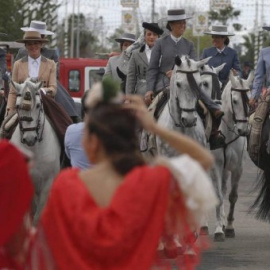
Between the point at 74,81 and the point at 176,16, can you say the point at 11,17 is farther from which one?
the point at 176,16

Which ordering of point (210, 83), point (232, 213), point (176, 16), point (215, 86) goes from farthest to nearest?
1. point (232, 213)
2. point (215, 86)
3. point (210, 83)
4. point (176, 16)

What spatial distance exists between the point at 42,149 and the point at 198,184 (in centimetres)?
765

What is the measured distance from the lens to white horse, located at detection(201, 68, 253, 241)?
611 inches

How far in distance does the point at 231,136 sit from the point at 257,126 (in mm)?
479

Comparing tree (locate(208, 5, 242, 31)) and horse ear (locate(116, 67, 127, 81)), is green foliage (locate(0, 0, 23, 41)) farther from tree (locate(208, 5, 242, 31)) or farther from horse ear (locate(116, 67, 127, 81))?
tree (locate(208, 5, 242, 31))

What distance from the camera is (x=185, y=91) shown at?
13.7 m

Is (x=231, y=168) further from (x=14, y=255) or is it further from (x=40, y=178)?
(x=14, y=255)

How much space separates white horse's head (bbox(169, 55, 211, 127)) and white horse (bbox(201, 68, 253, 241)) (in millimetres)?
1607

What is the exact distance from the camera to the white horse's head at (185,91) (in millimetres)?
13641

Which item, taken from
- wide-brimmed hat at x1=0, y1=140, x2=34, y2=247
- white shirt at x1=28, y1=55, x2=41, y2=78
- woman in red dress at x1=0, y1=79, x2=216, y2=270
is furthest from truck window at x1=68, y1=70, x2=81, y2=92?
woman in red dress at x1=0, y1=79, x2=216, y2=270

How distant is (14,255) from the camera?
6.70 meters

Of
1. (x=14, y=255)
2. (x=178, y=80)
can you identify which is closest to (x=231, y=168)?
(x=178, y=80)

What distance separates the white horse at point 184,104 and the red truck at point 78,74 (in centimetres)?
2021

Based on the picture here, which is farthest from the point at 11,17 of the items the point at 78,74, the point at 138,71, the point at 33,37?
the point at 33,37
